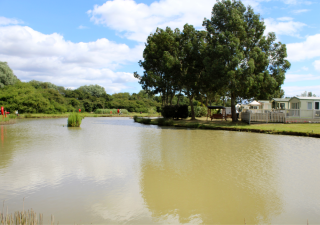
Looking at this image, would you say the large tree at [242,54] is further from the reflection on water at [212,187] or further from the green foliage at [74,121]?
the green foliage at [74,121]

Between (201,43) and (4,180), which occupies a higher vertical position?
(201,43)

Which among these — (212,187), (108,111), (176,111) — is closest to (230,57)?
(176,111)

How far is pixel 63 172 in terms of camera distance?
7.00 metres

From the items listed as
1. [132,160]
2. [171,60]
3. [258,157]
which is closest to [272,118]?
[171,60]

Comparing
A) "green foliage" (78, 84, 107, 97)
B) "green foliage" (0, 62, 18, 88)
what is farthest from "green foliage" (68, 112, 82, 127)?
"green foliage" (78, 84, 107, 97)

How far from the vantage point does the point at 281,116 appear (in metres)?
22.0

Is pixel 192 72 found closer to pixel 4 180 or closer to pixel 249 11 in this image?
pixel 249 11

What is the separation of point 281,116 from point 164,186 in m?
19.5

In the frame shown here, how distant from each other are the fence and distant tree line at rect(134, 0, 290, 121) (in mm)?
1584

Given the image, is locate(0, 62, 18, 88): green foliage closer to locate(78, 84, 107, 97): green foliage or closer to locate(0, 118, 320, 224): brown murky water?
locate(78, 84, 107, 97): green foliage

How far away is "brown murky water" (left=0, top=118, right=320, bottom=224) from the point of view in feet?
14.5

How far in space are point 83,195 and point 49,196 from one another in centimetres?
70

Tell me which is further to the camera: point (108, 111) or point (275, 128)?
point (108, 111)

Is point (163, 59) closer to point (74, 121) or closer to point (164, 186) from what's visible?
point (74, 121)
